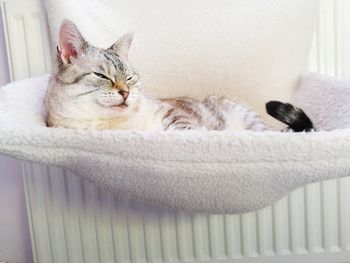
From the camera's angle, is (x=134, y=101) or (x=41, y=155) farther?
(x=134, y=101)

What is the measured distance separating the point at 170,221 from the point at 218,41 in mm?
470

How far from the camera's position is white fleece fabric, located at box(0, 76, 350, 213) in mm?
580

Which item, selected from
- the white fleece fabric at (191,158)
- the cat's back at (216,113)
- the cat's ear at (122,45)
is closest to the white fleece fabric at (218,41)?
the cat's back at (216,113)

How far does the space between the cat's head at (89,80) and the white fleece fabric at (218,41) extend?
25 centimetres

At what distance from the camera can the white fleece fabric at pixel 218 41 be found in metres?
0.99

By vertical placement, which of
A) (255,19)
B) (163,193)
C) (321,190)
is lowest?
(321,190)

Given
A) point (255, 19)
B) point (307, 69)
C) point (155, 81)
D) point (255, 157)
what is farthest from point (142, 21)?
point (255, 157)

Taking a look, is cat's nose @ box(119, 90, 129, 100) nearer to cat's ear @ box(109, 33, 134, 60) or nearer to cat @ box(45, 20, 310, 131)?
cat @ box(45, 20, 310, 131)

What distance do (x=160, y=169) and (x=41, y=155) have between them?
6.9 inches

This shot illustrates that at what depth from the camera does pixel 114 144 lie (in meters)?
0.60

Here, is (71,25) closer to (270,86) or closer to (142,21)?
(142,21)

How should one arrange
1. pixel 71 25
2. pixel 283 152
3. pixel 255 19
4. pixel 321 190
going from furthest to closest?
pixel 321 190
pixel 255 19
pixel 71 25
pixel 283 152

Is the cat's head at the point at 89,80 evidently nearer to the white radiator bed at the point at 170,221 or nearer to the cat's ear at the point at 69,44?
the cat's ear at the point at 69,44

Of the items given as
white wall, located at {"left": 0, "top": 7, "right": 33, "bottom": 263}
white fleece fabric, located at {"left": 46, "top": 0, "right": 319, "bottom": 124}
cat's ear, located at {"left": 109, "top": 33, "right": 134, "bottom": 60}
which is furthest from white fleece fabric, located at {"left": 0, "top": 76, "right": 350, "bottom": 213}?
white wall, located at {"left": 0, "top": 7, "right": 33, "bottom": 263}
